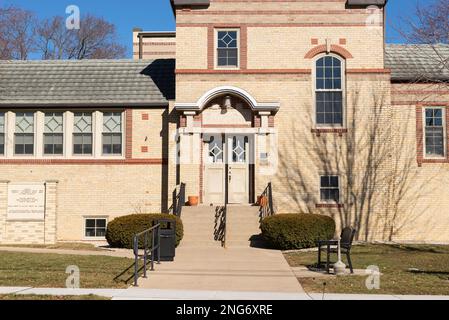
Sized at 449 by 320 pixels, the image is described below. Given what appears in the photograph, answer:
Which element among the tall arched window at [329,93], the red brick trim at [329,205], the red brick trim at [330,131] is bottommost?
the red brick trim at [329,205]

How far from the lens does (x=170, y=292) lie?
10055mm

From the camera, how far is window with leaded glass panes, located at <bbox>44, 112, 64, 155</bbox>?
21531 millimetres

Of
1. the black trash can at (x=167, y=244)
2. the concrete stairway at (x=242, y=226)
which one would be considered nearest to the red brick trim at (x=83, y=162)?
the concrete stairway at (x=242, y=226)

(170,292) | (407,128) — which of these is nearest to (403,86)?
(407,128)

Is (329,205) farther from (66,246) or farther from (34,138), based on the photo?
(34,138)

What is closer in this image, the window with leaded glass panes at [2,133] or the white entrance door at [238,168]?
the white entrance door at [238,168]

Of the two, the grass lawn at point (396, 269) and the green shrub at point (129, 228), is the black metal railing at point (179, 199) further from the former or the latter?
the grass lawn at point (396, 269)

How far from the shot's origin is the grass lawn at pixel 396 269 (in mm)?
10688

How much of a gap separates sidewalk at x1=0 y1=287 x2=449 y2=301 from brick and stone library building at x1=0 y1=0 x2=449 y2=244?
10.3 m

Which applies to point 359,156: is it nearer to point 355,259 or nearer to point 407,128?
point 407,128

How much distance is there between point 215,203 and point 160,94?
4674mm

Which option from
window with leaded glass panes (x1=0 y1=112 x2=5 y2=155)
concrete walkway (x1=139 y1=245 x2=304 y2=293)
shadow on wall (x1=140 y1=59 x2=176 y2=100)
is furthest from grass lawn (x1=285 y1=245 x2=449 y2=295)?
A: window with leaded glass panes (x1=0 y1=112 x2=5 y2=155)

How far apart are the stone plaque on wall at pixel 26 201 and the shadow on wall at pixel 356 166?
8.71 metres

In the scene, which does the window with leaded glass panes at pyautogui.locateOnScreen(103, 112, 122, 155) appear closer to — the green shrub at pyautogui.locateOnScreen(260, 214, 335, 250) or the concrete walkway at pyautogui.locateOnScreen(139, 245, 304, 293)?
the concrete walkway at pyautogui.locateOnScreen(139, 245, 304, 293)
